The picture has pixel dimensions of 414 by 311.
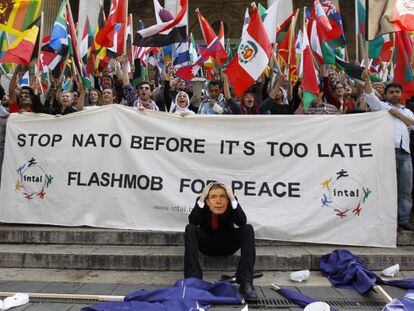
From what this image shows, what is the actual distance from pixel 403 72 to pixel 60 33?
5664mm

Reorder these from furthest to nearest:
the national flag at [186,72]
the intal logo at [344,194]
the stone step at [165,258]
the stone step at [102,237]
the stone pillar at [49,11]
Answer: the stone pillar at [49,11] → the national flag at [186,72] → the stone step at [102,237] → the intal logo at [344,194] → the stone step at [165,258]

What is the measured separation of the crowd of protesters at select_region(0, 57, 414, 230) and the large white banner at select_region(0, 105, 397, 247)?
268mm

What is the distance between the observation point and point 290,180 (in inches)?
213

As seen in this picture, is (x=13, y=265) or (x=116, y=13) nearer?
(x=13, y=265)

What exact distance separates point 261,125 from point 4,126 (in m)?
3.85

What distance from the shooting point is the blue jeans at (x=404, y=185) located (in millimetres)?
5344

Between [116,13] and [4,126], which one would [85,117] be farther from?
[116,13]

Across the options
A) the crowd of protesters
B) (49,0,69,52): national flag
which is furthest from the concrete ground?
(49,0,69,52): national flag

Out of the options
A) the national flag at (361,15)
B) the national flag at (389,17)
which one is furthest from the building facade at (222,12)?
the national flag at (389,17)

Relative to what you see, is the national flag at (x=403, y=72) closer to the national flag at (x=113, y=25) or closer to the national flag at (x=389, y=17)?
the national flag at (x=389, y=17)

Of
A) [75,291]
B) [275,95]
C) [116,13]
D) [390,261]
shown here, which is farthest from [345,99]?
[75,291]

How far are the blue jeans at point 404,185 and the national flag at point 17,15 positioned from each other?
5603 mm

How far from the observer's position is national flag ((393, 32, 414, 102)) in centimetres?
600

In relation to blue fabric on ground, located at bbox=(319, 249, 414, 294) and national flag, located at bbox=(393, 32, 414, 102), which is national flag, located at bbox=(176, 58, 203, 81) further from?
blue fabric on ground, located at bbox=(319, 249, 414, 294)
